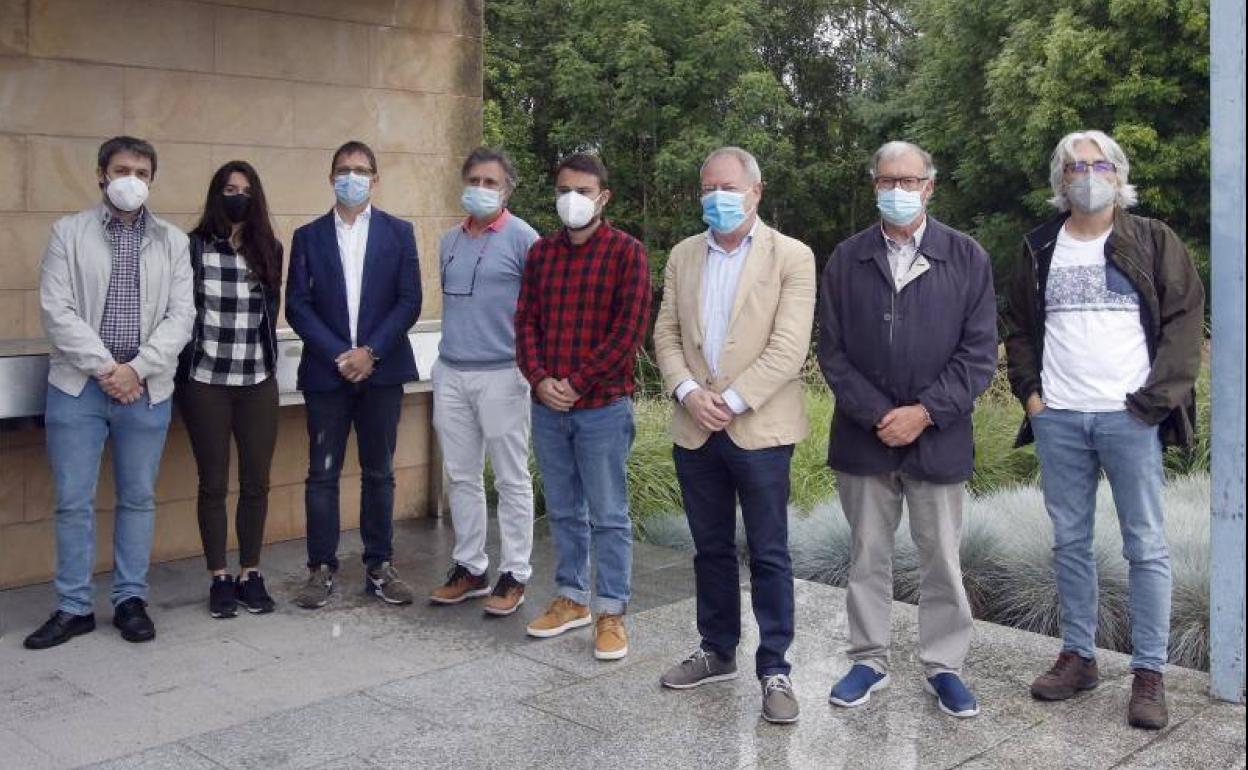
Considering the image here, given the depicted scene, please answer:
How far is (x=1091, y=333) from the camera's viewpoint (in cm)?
465

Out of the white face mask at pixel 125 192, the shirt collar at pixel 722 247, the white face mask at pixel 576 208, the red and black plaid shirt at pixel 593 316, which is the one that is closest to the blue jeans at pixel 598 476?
the red and black plaid shirt at pixel 593 316

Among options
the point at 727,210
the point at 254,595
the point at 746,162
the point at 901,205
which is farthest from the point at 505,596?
the point at 901,205

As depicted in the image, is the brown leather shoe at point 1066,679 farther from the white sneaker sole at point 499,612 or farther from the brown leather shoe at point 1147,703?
the white sneaker sole at point 499,612

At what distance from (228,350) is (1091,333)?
3516 mm

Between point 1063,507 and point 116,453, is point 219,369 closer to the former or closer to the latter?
point 116,453

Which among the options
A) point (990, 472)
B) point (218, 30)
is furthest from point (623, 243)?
point (990, 472)

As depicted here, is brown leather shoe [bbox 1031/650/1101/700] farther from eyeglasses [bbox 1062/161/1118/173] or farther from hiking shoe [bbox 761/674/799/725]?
eyeglasses [bbox 1062/161/1118/173]

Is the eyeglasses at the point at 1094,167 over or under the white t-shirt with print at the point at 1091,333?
over

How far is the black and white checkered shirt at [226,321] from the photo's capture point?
5.81 m

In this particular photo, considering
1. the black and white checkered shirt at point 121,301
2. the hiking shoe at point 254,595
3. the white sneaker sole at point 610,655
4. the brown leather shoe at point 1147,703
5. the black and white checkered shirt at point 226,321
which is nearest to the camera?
the brown leather shoe at point 1147,703

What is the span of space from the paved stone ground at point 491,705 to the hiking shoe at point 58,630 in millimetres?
43

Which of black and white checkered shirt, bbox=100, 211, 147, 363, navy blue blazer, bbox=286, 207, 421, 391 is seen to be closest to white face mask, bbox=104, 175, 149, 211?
black and white checkered shirt, bbox=100, 211, 147, 363

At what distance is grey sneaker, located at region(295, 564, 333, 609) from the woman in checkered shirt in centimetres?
17

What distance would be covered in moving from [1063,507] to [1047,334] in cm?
62
